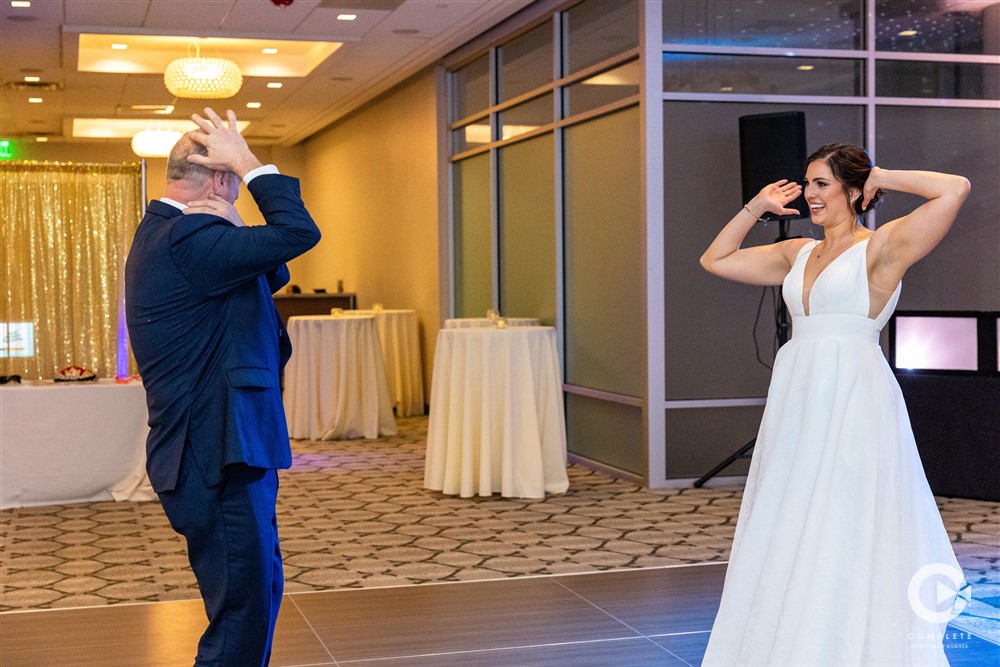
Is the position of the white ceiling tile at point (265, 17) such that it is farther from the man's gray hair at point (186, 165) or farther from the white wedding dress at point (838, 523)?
the white wedding dress at point (838, 523)

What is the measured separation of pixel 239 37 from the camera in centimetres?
940

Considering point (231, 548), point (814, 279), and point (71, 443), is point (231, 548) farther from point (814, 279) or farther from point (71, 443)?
point (71, 443)

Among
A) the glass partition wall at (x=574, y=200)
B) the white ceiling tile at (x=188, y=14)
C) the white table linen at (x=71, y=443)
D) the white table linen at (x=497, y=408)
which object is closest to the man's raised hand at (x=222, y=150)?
the white table linen at (x=497, y=408)

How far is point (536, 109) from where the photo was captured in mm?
8547

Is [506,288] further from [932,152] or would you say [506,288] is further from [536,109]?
[932,152]

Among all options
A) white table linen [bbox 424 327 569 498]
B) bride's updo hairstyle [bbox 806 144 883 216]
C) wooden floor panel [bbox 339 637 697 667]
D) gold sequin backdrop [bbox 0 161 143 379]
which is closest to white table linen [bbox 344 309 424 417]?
gold sequin backdrop [bbox 0 161 143 379]

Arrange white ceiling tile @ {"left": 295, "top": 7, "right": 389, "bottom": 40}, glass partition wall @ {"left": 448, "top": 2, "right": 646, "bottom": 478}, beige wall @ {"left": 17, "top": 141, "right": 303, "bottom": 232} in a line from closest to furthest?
1. glass partition wall @ {"left": 448, "top": 2, "right": 646, "bottom": 478}
2. white ceiling tile @ {"left": 295, "top": 7, "right": 389, "bottom": 40}
3. beige wall @ {"left": 17, "top": 141, "right": 303, "bottom": 232}

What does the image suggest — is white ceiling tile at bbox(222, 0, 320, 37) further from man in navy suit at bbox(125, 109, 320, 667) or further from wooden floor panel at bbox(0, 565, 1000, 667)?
man in navy suit at bbox(125, 109, 320, 667)

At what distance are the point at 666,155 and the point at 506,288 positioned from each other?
2.81m

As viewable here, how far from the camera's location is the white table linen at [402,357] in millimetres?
11094

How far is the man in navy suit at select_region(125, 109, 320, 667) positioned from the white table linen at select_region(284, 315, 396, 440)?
6.77 metres

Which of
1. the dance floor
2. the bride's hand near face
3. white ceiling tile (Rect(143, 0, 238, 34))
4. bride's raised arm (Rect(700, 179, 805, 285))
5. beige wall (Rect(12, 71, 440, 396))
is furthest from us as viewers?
beige wall (Rect(12, 71, 440, 396))

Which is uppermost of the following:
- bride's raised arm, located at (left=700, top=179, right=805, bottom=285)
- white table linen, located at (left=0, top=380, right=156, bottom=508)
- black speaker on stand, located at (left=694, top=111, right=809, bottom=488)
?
black speaker on stand, located at (left=694, top=111, right=809, bottom=488)

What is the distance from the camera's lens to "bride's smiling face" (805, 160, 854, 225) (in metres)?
2.88
